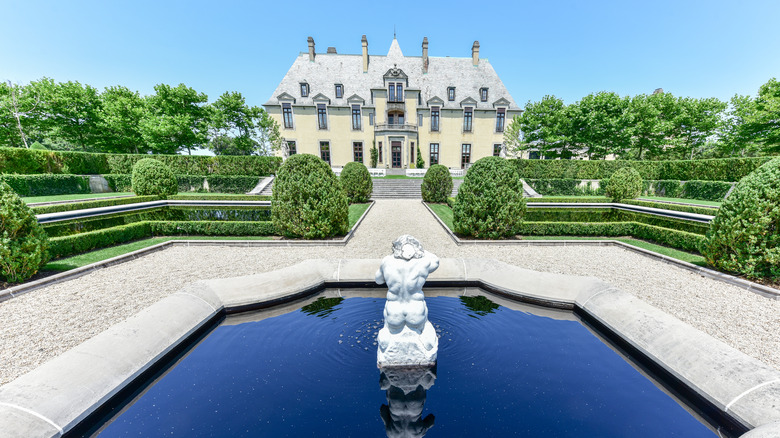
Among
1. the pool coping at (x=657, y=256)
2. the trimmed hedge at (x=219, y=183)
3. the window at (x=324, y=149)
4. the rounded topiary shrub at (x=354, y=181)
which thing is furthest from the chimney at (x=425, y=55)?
the pool coping at (x=657, y=256)

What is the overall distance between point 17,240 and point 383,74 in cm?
3906

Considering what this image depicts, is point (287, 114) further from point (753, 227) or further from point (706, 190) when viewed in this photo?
point (706, 190)

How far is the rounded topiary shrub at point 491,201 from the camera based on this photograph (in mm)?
11008

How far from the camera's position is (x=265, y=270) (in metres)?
8.48

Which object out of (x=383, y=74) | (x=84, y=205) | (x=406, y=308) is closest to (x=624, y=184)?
(x=406, y=308)

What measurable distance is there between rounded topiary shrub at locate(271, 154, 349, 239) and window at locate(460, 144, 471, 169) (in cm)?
3235

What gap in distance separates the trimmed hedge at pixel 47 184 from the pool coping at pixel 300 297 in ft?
81.8

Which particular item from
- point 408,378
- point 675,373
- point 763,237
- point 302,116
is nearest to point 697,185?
point 763,237

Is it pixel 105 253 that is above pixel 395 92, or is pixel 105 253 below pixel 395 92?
below

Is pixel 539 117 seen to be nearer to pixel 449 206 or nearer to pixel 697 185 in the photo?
pixel 697 185

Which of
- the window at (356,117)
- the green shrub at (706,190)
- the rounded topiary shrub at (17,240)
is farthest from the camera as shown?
the window at (356,117)

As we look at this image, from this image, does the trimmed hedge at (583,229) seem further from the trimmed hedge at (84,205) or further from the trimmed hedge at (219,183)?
the trimmed hedge at (219,183)

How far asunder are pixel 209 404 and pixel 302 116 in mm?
39259

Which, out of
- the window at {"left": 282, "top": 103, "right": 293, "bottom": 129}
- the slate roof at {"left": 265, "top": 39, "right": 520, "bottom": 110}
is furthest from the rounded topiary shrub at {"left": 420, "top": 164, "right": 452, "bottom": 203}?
the window at {"left": 282, "top": 103, "right": 293, "bottom": 129}
